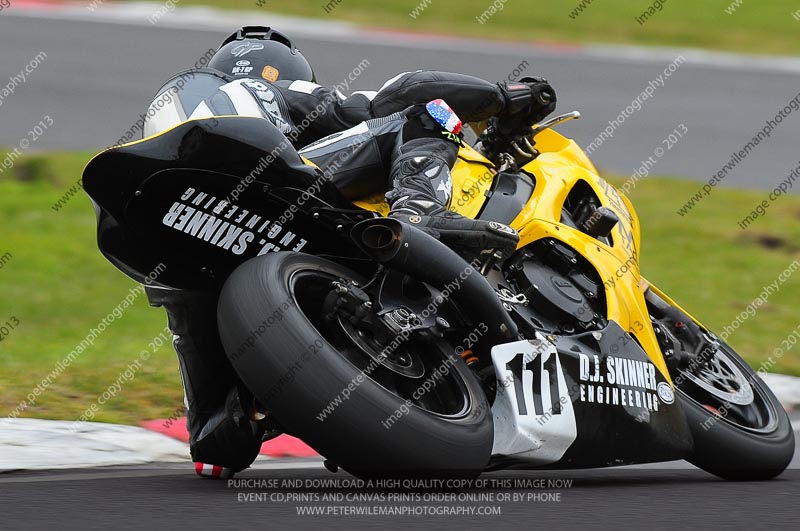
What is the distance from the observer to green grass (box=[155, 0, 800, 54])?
14.5 m

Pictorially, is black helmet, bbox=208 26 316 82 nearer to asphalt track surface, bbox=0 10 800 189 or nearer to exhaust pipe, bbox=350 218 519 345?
exhaust pipe, bbox=350 218 519 345

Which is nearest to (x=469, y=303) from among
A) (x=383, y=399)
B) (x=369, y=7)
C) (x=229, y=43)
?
(x=383, y=399)

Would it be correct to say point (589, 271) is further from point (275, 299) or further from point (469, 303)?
point (275, 299)

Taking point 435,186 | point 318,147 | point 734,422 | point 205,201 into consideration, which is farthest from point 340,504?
point 734,422

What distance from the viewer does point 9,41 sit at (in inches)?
Result: 475

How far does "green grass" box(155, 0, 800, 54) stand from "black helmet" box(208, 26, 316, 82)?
30.8 feet

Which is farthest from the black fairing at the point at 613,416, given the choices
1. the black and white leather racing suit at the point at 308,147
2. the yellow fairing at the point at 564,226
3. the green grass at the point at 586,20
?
the green grass at the point at 586,20

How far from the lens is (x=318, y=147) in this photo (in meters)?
3.94

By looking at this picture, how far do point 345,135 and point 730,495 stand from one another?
5.06 ft

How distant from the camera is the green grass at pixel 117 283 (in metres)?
5.53

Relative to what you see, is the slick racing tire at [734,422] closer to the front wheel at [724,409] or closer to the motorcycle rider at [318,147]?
the front wheel at [724,409]

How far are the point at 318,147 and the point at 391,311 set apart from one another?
70 centimetres

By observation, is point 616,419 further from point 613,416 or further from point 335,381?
point 335,381

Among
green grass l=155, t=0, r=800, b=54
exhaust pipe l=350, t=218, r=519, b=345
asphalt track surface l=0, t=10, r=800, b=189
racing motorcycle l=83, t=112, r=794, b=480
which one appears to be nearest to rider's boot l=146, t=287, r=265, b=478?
racing motorcycle l=83, t=112, r=794, b=480
